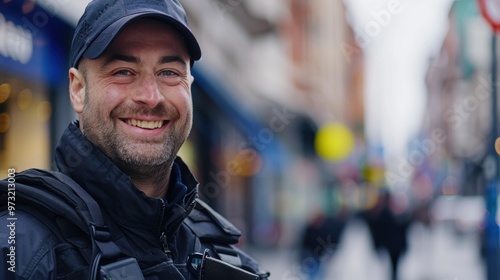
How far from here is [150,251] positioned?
1.84 meters

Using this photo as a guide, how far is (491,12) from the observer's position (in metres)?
7.23

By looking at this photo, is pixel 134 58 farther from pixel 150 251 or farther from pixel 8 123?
pixel 8 123

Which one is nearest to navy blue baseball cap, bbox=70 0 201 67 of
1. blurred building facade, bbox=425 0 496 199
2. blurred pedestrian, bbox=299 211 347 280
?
blurred building facade, bbox=425 0 496 199

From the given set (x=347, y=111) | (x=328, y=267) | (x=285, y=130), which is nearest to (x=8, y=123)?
(x=328, y=267)

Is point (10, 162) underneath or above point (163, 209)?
above

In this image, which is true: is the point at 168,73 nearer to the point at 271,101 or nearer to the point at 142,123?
the point at 142,123

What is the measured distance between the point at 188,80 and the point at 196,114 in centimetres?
1364

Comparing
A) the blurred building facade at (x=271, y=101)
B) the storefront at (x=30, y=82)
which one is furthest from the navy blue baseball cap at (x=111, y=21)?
the blurred building facade at (x=271, y=101)

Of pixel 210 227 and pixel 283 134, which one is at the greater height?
pixel 283 134

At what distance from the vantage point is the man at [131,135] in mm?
1781

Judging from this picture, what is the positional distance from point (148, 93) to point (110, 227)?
0.31 meters

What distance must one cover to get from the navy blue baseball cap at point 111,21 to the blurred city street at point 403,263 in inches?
395

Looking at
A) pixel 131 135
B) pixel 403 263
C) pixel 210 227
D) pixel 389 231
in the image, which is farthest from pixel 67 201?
pixel 403 263

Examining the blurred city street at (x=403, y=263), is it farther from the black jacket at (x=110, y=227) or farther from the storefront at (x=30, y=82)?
the black jacket at (x=110, y=227)
